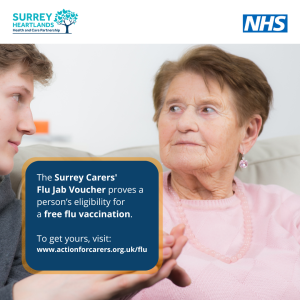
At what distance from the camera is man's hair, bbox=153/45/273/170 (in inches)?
34.4

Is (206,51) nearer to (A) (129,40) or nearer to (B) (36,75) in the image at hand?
(A) (129,40)

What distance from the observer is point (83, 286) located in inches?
20.2

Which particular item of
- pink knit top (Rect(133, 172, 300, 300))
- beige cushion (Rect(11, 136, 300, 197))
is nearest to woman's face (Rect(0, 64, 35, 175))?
beige cushion (Rect(11, 136, 300, 197))

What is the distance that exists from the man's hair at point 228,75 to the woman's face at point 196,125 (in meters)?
0.02

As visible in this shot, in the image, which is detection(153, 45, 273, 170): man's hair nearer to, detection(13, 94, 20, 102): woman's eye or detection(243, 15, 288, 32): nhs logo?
detection(243, 15, 288, 32): nhs logo

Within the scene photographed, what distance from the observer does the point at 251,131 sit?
97cm

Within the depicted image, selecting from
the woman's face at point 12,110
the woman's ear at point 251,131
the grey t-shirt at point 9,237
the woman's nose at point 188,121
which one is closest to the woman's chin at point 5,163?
the woman's face at point 12,110

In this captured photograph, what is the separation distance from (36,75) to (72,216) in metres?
0.33

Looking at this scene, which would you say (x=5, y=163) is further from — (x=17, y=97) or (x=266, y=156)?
(x=266, y=156)

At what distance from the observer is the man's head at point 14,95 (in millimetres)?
669

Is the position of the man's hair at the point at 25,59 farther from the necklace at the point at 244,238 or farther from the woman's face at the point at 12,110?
the necklace at the point at 244,238

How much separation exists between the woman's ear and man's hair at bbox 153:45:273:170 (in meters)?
0.02

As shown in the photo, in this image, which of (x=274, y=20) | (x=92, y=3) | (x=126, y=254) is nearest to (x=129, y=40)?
(x=92, y=3)

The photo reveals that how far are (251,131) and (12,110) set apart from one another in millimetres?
661
